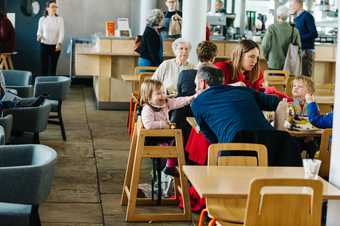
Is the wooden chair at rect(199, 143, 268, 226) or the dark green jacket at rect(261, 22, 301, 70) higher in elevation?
the dark green jacket at rect(261, 22, 301, 70)

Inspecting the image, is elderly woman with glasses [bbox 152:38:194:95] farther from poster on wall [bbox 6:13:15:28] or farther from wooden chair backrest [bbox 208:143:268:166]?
poster on wall [bbox 6:13:15:28]

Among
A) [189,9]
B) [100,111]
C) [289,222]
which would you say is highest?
[189,9]

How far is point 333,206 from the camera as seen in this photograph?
4.38 meters

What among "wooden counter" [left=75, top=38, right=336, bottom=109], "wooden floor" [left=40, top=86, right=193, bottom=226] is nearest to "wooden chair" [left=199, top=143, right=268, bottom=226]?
"wooden floor" [left=40, top=86, right=193, bottom=226]

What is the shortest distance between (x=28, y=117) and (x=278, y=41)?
4.26 meters

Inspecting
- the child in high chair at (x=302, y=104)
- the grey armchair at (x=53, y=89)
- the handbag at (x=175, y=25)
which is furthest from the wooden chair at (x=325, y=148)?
the handbag at (x=175, y=25)

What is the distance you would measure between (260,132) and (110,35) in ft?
27.3

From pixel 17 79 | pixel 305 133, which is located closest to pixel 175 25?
pixel 17 79

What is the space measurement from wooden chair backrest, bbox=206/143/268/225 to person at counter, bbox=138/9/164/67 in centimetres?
580

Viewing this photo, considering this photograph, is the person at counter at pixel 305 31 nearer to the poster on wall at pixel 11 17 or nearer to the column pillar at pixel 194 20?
the column pillar at pixel 194 20

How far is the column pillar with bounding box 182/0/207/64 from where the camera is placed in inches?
393

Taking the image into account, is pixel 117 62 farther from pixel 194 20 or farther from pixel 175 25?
pixel 194 20

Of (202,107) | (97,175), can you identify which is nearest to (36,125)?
(97,175)

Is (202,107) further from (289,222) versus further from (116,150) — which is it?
(116,150)
